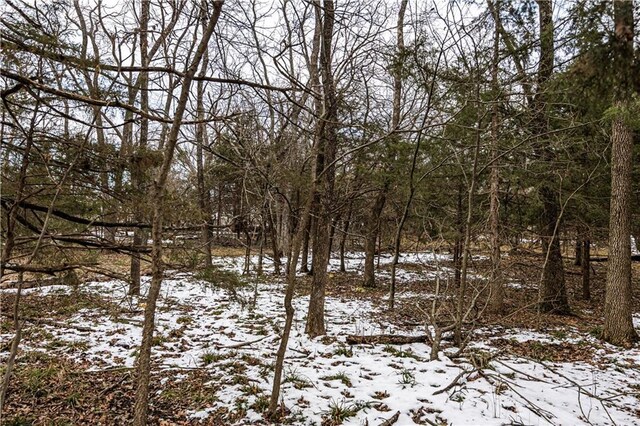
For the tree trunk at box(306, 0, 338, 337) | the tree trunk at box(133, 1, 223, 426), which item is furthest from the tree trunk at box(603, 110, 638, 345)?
the tree trunk at box(133, 1, 223, 426)

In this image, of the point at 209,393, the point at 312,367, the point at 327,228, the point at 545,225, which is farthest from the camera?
the point at 545,225

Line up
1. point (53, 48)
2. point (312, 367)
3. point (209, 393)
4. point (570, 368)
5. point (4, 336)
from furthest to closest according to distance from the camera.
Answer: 1. point (4, 336)
2. point (570, 368)
3. point (312, 367)
4. point (209, 393)
5. point (53, 48)

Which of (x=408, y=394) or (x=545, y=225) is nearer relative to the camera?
(x=408, y=394)

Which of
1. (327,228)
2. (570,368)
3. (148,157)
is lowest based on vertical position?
(570,368)

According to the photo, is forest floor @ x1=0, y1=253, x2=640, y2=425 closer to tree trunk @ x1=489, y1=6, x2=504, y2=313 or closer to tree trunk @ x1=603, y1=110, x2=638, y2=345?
tree trunk @ x1=603, y1=110, x2=638, y2=345

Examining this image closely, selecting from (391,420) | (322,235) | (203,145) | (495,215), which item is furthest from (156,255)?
(495,215)

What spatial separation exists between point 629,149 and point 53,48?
811cm

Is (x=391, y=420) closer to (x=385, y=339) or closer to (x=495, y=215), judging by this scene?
(x=385, y=339)

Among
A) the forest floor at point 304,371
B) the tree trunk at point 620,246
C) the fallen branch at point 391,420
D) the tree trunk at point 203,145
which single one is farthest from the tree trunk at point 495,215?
the tree trunk at point 203,145

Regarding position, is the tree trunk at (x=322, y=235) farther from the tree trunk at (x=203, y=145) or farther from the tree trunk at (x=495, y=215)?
the tree trunk at (x=495, y=215)

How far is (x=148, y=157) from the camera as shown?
4.13 m

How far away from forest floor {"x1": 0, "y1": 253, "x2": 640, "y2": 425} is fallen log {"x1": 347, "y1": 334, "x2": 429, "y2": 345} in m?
0.13

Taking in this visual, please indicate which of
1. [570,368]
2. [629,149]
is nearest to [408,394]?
[570,368]

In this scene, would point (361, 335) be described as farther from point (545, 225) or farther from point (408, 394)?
point (545, 225)
